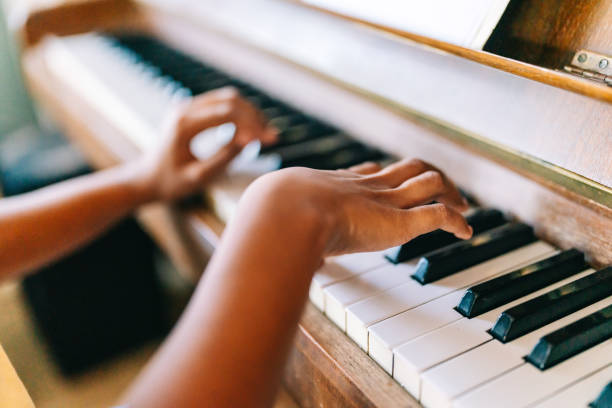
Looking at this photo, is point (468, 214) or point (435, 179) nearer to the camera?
point (435, 179)

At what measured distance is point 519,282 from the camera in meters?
0.67

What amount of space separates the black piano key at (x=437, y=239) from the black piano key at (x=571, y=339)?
215 mm

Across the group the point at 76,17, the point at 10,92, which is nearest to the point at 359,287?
the point at 76,17

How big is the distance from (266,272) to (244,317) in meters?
0.05

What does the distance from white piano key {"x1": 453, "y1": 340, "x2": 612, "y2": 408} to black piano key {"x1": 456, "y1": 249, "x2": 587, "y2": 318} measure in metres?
0.10

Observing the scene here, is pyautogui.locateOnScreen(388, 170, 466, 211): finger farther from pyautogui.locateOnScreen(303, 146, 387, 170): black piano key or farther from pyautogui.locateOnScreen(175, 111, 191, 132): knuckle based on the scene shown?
pyautogui.locateOnScreen(175, 111, 191, 132): knuckle

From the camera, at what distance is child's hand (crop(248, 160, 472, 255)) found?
0.58m

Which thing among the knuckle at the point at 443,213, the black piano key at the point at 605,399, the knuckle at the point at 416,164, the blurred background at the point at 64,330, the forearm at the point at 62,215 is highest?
the knuckle at the point at 416,164

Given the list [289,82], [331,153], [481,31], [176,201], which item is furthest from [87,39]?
[481,31]

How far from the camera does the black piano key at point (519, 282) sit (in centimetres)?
A: 64

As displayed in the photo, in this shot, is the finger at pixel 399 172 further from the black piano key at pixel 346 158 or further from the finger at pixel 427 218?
the black piano key at pixel 346 158

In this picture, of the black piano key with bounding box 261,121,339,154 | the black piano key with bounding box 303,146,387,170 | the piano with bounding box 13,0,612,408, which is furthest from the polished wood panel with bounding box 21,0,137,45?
the black piano key with bounding box 303,146,387,170

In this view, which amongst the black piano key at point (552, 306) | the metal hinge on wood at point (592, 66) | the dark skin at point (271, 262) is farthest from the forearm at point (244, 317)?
the metal hinge on wood at point (592, 66)

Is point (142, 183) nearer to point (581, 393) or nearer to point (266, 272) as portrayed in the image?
point (266, 272)
